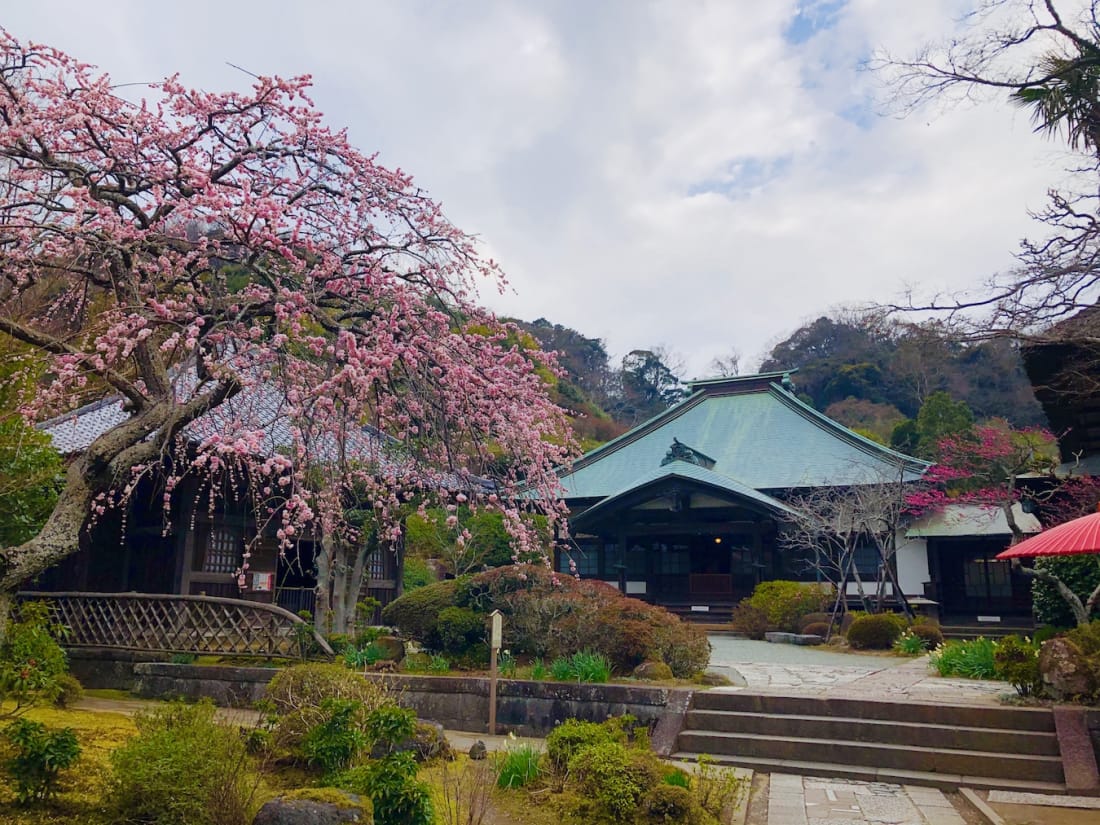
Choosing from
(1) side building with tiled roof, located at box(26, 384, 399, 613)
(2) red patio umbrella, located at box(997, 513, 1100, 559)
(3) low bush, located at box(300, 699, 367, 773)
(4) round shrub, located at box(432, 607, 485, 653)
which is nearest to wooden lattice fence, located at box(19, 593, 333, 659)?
(1) side building with tiled roof, located at box(26, 384, 399, 613)

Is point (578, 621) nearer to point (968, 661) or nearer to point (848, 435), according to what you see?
point (968, 661)

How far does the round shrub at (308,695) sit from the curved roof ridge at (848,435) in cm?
1831

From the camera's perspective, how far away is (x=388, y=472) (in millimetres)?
7922

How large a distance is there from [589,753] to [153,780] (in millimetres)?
2856

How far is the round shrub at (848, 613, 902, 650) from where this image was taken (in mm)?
16453

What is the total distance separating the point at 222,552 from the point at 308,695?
874cm

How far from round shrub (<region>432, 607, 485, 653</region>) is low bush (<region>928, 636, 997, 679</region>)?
656cm

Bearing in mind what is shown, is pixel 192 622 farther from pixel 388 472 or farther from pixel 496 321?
pixel 496 321

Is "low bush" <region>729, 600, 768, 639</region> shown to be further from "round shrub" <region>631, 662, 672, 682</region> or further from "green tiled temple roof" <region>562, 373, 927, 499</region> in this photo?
"round shrub" <region>631, 662, 672, 682</region>

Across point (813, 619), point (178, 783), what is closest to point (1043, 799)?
point (178, 783)

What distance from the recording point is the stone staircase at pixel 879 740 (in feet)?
24.7

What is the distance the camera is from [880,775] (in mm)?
7680

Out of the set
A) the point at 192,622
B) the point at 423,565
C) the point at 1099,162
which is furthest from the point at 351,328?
the point at 423,565

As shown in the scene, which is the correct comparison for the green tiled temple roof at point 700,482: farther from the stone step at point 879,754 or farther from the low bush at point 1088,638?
the stone step at point 879,754
